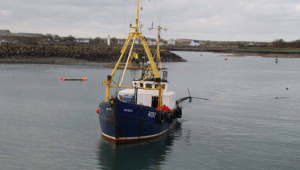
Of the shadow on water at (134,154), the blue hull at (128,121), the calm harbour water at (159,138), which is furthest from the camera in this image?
the blue hull at (128,121)

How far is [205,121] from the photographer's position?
3453 centimetres

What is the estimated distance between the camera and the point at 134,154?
77.3 ft

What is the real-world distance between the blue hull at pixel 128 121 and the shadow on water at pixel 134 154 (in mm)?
497

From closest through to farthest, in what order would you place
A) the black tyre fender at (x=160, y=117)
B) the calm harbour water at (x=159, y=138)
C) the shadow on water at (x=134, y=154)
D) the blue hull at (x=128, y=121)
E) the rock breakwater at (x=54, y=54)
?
1. the shadow on water at (x=134, y=154)
2. the calm harbour water at (x=159, y=138)
3. the blue hull at (x=128, y=121)
4. the black tyre fender at (x=160, y=117)
5. the rock breakwater at (x=54, y=54)

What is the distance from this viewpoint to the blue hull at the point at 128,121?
23469mm

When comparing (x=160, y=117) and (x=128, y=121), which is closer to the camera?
(x=128, y=121)

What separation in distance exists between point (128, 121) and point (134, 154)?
2158 millimetres

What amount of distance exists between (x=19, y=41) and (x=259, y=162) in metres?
142

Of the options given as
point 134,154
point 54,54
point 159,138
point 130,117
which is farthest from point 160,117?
point 54,54

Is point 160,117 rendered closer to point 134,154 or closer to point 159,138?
point 159,138

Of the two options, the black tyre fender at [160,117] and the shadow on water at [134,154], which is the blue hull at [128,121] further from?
the shadow on water at [134,154]

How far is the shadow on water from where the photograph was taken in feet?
72.6

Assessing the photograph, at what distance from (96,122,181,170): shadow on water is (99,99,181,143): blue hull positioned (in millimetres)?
497

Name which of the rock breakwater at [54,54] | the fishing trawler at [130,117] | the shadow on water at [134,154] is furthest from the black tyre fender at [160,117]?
the rock breakwater at [54,54]
